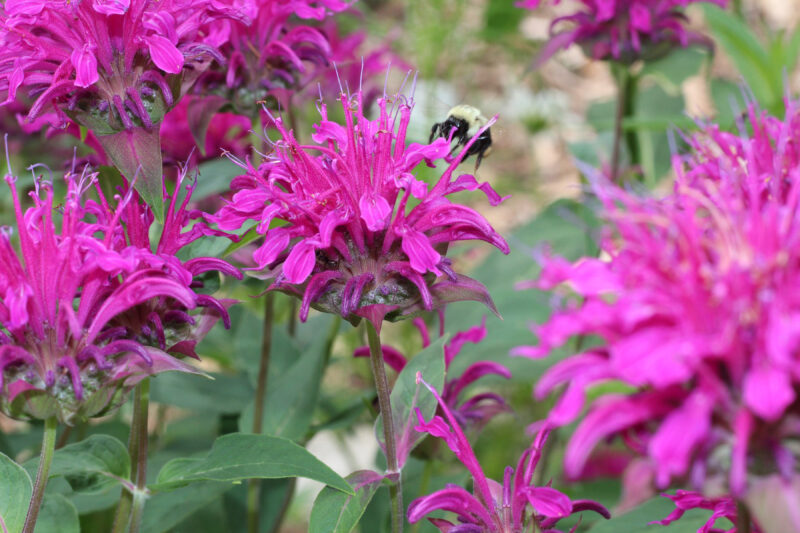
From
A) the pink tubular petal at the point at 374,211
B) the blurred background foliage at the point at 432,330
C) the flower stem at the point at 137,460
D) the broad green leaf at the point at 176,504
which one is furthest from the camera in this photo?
the blurred background foliage at the point at 432,330

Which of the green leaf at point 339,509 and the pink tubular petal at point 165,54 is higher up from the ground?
the pink tubular petal at point 165,54

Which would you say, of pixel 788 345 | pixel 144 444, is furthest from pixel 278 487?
pixel 788 345

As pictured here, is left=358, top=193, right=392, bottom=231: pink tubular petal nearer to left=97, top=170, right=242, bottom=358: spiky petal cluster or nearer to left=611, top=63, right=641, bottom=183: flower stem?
left=97, top=170, right=242, bottom=358: spiky petal cluster

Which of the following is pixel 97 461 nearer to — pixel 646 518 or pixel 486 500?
pixel 486 500

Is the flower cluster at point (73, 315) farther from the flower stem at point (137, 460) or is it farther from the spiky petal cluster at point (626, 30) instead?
the spiky petal cluster at point (626, 30)

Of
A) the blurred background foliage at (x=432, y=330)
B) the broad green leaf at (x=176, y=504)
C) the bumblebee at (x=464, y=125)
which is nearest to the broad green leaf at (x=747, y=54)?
the blurred background foliage at (x=432, y=330)

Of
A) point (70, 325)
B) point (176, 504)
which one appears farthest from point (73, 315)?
point (176, 504)

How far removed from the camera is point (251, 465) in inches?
36.2

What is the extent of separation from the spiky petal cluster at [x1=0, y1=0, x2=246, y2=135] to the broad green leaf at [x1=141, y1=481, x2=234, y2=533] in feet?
1.66

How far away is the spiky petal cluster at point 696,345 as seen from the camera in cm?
59

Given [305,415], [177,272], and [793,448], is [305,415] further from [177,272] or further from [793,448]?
[793,448]

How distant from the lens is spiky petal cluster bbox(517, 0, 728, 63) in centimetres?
156

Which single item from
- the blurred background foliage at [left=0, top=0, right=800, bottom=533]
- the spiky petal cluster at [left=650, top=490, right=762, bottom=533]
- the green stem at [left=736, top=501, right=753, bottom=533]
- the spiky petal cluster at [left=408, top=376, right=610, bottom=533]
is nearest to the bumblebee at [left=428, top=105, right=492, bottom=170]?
the blurred background foliage at [left=0, top=0, right=800, bottom=533]

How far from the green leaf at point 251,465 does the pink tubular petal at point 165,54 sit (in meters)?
0.42
